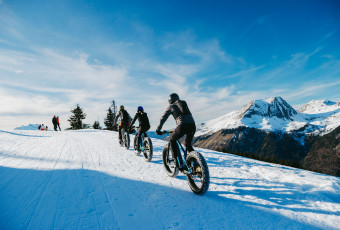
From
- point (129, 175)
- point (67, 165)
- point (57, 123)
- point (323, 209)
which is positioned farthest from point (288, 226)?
point (57, 123)

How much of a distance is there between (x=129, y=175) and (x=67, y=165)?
2.92m

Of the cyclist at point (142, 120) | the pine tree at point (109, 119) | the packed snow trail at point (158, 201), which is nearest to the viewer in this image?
the packed snow trail at point (158, 201)

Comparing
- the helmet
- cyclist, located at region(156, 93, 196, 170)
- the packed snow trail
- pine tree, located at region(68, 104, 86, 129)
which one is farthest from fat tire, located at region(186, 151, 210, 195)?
pine tree, located at region(68, 104, 86, 129)

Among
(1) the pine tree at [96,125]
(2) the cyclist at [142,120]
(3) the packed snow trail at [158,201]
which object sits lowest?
(3) the packed snow trail at [158,201]

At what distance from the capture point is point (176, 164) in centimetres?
494

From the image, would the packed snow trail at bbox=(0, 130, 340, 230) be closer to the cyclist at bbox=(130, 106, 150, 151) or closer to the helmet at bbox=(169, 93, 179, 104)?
the helmet at bbox=(169, 93, 179, 104)

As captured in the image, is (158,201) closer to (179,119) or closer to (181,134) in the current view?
(181,134)

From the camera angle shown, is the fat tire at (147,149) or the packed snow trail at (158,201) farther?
the fat tire at (147,149)

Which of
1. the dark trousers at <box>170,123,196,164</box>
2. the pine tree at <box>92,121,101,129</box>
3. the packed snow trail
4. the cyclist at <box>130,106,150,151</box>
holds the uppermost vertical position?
the pine tree at <box>92,121,101,129</box>

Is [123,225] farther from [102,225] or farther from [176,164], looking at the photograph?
[176,164]

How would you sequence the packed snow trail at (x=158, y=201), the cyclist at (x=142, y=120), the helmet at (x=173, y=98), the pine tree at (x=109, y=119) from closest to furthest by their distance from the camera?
the packed snow trail at (x=158, y=201) → the helmet at (x=173, y=98) → the cyclist at (x=142, y=120) → the pine tree at (x=109, y=119)

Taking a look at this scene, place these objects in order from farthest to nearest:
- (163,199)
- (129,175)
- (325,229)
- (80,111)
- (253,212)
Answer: (80,111), (129,175), (163,199), (253,212), (325,229)

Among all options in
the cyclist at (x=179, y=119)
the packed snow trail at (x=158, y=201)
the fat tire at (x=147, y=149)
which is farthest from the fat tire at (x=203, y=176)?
the fat tire at (x=147, y=149)

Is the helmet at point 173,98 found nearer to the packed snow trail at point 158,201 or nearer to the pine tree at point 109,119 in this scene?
the packed snow trail at point 158,201
